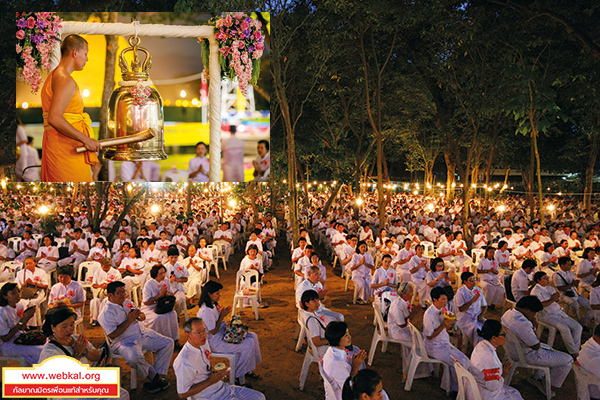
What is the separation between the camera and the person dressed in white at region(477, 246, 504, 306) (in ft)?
28.5

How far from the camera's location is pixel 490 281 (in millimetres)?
8766

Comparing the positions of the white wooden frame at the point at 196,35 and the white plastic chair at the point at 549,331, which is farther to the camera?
the white wooden frame at the point at 196,35

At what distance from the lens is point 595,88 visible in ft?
24.2

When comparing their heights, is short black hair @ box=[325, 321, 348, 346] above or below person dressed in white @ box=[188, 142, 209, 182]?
below

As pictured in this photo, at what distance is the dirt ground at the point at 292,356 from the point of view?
521cm

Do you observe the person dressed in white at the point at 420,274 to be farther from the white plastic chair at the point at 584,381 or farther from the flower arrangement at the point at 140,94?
the flower arrangement at the point at 140,94

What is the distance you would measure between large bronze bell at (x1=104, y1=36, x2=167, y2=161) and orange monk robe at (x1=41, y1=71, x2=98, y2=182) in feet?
1.29

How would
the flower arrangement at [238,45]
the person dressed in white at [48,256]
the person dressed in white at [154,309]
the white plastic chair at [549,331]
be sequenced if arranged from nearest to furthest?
the person dressed in white at [154,309] < the white plastic chair at [549,331] < the flower arrangement at [238,45] < the person dressed in white at [48,256]

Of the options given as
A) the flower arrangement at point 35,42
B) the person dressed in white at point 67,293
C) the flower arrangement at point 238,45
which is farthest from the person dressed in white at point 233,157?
the flower arrangement at point 35,42

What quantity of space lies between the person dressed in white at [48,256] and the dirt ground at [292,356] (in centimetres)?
199

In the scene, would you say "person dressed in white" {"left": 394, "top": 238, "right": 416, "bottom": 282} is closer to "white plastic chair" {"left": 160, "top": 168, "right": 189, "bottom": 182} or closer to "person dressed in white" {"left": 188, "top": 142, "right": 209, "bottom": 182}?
"person dressed in white" {"left": 188, "top": 142, "right": 209, "bottom": 182}

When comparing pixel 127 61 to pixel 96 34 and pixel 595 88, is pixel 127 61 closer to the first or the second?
pixel 96 34

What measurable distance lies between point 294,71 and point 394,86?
4.66m

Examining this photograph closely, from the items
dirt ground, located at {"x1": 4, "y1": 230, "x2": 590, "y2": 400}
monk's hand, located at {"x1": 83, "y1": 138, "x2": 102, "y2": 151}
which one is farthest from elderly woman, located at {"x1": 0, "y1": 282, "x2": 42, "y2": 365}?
monk's hand, located at {"x1": 83, "y1": 138, "x2": 102, "y2": 151}
